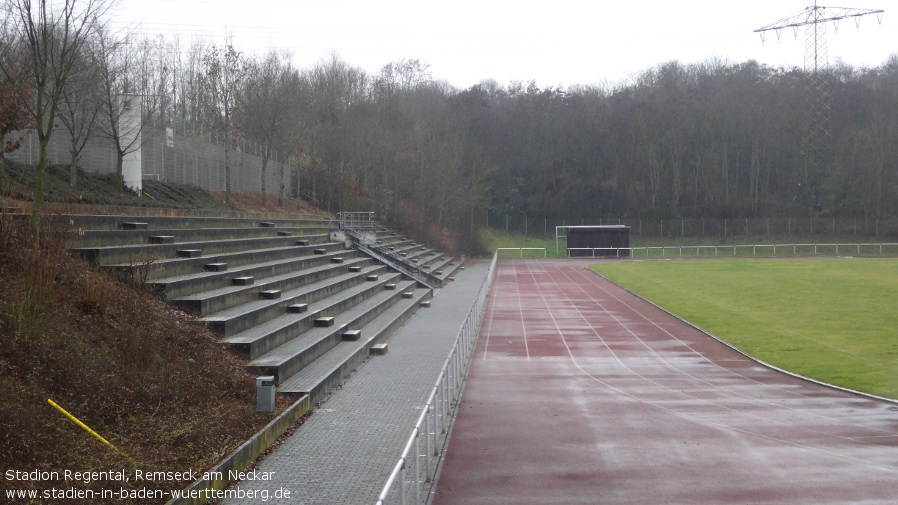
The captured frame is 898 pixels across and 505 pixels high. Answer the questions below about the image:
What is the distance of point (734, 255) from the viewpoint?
69062mm

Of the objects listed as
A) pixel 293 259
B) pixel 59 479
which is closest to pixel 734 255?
pixel 293 259

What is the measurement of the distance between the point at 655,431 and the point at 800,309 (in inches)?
767

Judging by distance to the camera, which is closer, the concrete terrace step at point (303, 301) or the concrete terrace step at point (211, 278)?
the concrete terrace step at point (211, 278)

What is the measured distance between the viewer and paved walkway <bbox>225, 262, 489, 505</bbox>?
9023mm

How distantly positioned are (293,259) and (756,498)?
17.1m

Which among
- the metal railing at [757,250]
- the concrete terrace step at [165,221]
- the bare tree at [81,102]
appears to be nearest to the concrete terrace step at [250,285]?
the concrete terrace step at [165,221]

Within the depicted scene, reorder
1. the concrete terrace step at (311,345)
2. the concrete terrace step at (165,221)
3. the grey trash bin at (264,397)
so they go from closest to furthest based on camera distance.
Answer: the grey trash bin at (264,397), the concrete terrace step at (311,345), the concrete terrace step at (165,221)

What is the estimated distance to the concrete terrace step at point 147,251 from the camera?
13.9m

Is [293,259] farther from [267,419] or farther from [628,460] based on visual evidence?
[628,460]

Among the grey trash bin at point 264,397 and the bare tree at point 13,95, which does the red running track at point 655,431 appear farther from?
the bare tree at point 13,95

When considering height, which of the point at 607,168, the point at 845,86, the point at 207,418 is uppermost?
the point at 845,86

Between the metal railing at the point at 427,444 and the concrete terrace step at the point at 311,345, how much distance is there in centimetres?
274

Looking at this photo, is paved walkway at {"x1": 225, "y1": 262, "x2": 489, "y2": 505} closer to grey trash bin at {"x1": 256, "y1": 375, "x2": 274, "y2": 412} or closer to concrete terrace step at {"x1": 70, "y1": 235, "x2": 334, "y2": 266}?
grey trash bin at {"x1": 256, "y1": 375, "x2": 274, "y2": 412}

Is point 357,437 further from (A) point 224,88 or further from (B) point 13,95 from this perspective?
(A) point 224,88
